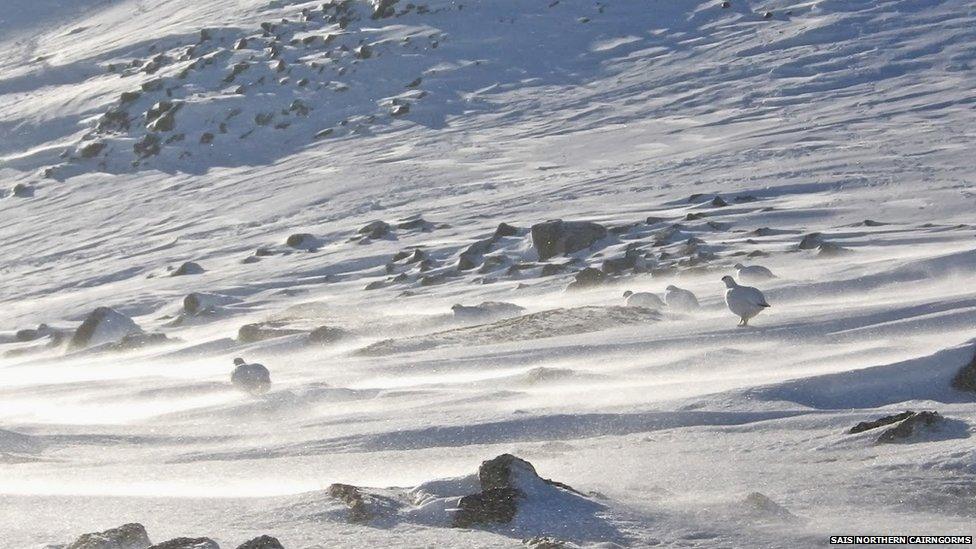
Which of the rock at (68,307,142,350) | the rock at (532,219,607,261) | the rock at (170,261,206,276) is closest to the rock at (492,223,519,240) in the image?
the rock at (532,219,607,261)

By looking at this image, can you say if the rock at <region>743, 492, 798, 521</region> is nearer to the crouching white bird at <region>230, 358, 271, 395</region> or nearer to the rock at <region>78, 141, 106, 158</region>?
the crouching white bird at <region>230, 358, 271, 395</region>

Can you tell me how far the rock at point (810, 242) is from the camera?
39.9 ft

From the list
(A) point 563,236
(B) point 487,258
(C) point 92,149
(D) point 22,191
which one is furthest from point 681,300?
(C) point 92,149

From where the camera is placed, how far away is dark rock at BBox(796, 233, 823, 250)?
12156 millimetres

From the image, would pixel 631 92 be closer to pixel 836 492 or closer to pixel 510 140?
pixel 510 140

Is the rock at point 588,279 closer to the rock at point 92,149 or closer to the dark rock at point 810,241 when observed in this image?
the dark rock at point 810,241

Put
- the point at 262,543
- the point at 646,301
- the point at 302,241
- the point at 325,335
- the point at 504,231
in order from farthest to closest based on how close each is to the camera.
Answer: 1. the point at 302,241
2. the point at 504,231
3. the point at 325,335
4. the point at 646,301
5. the point at 262,543

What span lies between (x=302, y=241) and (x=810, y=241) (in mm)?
8733

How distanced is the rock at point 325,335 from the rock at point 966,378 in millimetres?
5312

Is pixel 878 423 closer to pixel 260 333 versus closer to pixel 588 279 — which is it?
pixel 260 333

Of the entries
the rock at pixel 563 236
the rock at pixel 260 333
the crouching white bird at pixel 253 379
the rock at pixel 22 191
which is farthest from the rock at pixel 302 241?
the rock at pixel 22 191

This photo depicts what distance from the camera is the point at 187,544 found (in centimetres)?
332

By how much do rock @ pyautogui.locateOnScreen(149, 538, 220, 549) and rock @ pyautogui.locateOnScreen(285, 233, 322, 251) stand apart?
15000mm

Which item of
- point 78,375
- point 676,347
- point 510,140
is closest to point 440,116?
point 510,140
